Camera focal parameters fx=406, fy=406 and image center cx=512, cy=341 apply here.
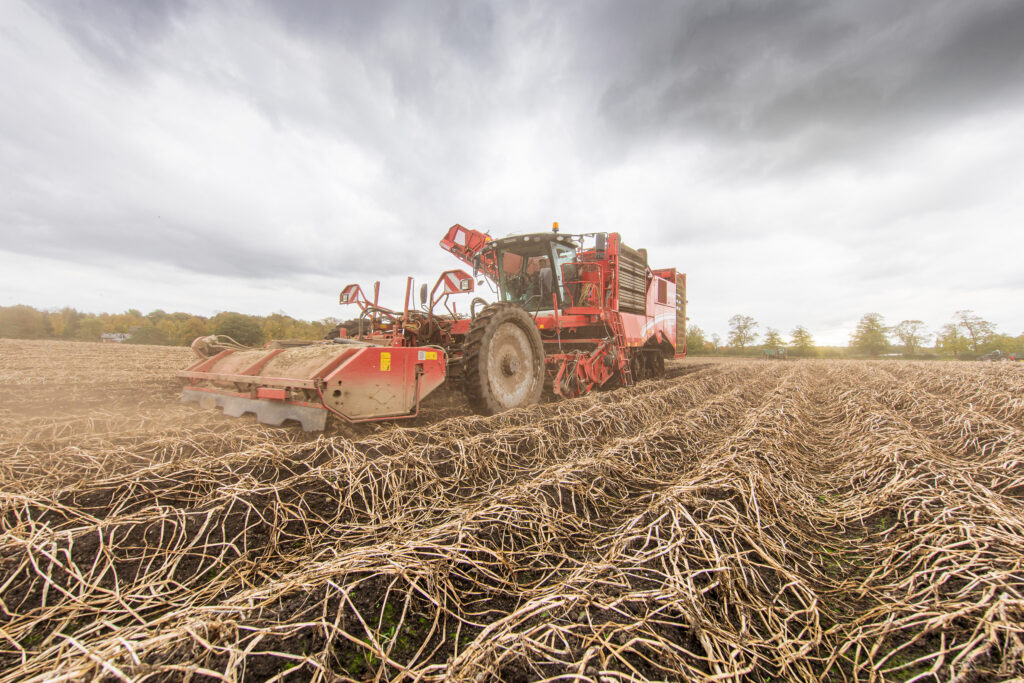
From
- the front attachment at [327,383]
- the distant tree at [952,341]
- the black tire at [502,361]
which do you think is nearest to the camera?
the front attachment at [327,383]

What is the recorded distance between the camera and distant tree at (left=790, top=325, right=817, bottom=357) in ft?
179

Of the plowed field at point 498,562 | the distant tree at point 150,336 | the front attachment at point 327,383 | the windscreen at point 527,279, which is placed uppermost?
the windscreen at point 527,279

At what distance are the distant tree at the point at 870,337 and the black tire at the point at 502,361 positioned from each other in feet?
218

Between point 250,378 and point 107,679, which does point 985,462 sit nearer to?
point 107,679

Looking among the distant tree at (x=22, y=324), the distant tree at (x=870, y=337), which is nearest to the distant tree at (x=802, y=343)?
the distant tree at (x=870, y=337)

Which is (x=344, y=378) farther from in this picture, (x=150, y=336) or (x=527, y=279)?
(x=150, y=336)

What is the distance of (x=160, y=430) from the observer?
3975 millimetres

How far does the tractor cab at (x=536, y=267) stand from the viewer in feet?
25.2

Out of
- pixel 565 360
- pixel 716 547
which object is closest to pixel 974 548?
pixel 716 547

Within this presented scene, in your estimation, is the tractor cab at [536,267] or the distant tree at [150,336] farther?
the distant tree at [150,336]

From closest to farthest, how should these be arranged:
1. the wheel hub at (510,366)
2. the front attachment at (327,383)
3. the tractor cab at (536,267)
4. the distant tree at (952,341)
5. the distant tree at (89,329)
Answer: the front attachment at (327,383)
the wheel hub at (510,366)
the tractor cab at (536,267)
the distant tree at (89,329)
the distant tree at (952,341)

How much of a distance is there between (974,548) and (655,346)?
977 cm

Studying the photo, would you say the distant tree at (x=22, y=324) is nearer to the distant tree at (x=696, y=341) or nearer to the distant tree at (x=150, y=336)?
the distant tree at (x=150, y=336)

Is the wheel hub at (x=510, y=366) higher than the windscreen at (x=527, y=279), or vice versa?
the windscreen at (x=527, y=279)
